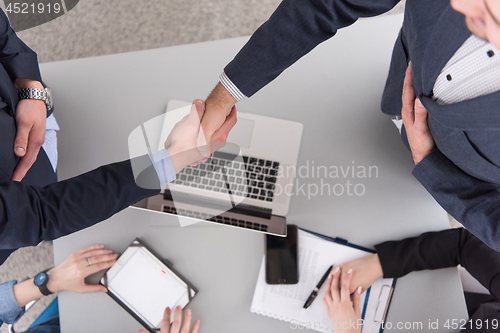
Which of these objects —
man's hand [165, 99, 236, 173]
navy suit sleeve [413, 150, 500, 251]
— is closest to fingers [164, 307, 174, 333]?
man's hand [165, 99, 236, 173]

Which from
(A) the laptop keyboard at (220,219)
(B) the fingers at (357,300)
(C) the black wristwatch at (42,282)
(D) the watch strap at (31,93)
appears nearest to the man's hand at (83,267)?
(C) the black wristwatch at (42,282)

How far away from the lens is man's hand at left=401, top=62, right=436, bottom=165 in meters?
0.61

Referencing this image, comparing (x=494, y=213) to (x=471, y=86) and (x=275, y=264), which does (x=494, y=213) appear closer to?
(x=471, y=86)

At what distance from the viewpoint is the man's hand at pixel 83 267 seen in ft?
2.68

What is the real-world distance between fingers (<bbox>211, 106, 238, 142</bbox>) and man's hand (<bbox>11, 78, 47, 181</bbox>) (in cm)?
44

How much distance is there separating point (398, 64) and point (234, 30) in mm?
1097

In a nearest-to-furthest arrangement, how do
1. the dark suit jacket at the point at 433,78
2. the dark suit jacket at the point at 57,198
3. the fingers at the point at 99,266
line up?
the dark suit jacket at the point at 433,78, the dark suit jacket at the point at 57,198, the fingers at the point at 99,266

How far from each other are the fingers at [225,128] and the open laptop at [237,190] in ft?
0.11

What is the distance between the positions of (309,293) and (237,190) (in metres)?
0.34

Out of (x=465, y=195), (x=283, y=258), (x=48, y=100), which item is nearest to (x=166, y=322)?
(x=283, y=258)

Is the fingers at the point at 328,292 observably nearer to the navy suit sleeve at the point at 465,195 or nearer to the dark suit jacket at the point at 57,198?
the navy suit sleeve at the point at 465,195

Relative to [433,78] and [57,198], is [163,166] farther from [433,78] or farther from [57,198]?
[433,78]

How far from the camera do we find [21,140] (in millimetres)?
744

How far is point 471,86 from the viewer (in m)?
0.49
